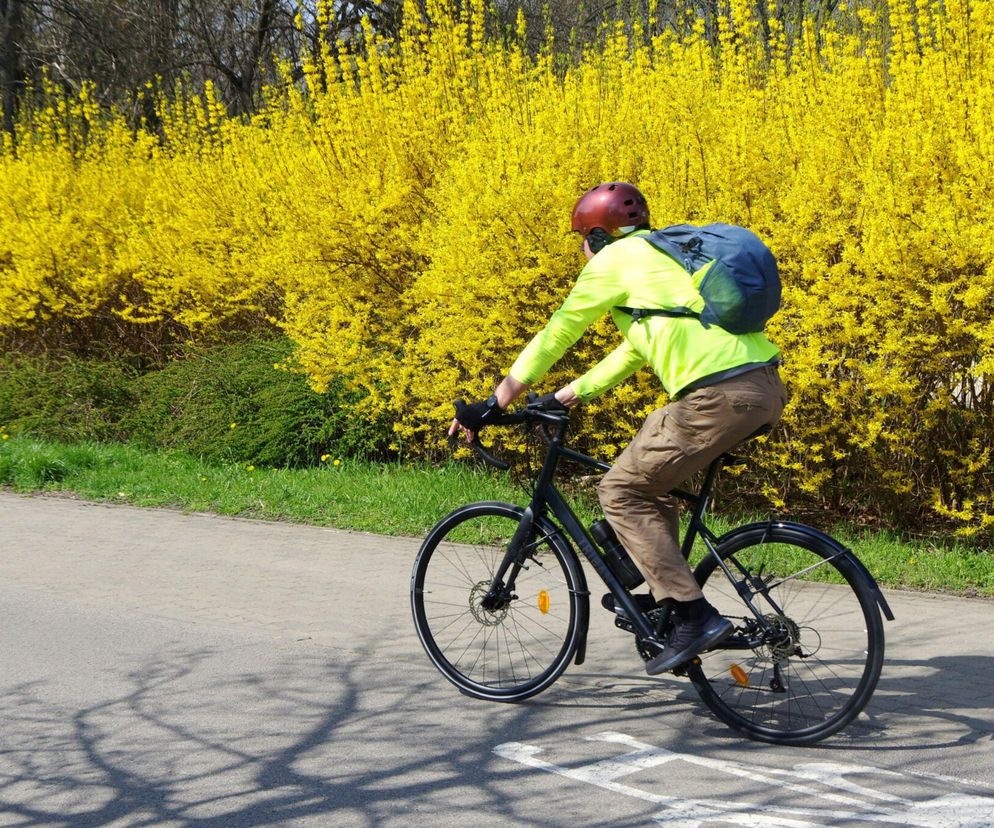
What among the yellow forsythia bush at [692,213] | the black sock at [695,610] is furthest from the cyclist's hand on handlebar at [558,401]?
the yellow forsythia bush at [692,213]

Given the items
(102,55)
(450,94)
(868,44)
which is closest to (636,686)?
(868,44)

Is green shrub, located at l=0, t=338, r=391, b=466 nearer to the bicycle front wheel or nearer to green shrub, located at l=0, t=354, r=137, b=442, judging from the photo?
green shrub, located at l=0, t=354, r=137, b=442

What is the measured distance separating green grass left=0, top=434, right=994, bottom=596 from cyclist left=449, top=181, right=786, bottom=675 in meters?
2.72

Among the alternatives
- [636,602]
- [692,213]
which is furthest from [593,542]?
[692,213]

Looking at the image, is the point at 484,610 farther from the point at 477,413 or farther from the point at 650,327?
the point at 650,327

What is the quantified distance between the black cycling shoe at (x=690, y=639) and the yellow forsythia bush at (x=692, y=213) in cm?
325

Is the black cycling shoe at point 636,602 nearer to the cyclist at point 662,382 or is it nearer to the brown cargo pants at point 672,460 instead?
the cyclist at point 662,382

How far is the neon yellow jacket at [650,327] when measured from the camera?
4.32 metres

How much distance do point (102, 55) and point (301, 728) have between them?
69.8 feet

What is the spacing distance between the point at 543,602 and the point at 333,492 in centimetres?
493

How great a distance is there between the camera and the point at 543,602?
5004mm

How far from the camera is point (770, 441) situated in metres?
8.20

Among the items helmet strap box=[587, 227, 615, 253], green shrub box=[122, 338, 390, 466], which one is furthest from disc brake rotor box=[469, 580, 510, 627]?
green shrub box=[122, 338, 390, 466]

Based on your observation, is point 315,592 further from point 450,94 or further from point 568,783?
point 450,94
